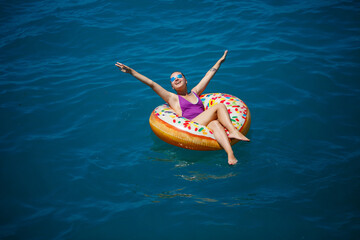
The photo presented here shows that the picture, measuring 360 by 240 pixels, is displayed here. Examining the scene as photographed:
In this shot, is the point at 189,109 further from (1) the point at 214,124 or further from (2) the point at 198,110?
(1) the point at 214,124

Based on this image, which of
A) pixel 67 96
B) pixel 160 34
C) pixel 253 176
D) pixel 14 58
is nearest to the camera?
pixel 253 176

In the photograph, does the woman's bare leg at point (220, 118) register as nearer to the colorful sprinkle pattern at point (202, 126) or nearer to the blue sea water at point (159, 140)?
the colorful sprinkle pattern at point (202, 126)

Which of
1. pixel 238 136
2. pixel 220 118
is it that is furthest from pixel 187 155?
pixel 238 136

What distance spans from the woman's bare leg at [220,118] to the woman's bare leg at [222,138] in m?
0.08

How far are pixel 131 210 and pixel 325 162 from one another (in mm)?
3249

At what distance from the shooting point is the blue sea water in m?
4.34

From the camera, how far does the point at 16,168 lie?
18.1 ft

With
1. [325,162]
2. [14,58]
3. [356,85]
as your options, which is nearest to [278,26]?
[356,85]

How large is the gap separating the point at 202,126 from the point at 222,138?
1.45 ft

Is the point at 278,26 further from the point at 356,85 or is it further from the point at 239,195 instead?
the point at 239,195

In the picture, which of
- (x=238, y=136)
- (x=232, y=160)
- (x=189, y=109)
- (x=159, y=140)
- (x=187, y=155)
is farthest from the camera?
(x=159, y=140)

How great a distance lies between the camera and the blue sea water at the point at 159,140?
434cm

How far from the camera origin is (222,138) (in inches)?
207

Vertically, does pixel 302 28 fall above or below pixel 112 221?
above
